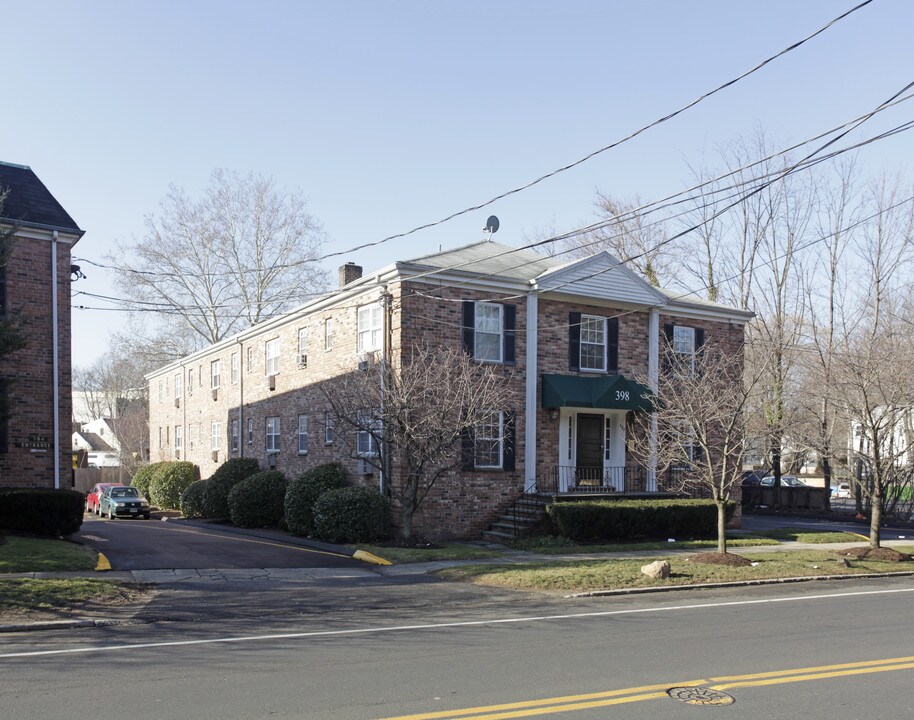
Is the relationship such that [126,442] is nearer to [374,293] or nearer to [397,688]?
[374,293]

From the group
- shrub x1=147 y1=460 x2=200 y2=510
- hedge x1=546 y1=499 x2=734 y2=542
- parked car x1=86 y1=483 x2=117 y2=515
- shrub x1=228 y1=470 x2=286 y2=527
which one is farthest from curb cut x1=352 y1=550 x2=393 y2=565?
parked car x1=86 y1=483 x2=117 y2=515

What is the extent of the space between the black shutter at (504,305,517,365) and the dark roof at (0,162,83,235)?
426 inches

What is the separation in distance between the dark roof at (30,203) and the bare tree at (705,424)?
14.9m

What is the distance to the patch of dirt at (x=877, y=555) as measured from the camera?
58.1ft

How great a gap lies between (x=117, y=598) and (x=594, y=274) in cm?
1516

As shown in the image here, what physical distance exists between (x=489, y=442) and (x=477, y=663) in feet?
44.2

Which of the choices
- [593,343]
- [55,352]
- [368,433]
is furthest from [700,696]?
[55,352]

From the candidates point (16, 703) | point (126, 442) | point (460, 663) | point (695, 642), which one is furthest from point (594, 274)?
point (126, 442)

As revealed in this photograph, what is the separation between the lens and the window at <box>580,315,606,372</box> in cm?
2377

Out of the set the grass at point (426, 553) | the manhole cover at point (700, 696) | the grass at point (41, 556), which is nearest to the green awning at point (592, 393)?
the grass at point (426, 553)

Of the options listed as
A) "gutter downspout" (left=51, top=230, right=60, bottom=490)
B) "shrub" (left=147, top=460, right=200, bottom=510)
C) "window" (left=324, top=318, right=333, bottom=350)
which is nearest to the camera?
"gutter downspout" (left=51, top=230, right=60, bottom=490)

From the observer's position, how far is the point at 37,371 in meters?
19.8

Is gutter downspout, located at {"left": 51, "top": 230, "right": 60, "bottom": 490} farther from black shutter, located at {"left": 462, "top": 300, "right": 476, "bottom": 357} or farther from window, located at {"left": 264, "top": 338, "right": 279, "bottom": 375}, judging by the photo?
black shutter, located at {"left": 462, "top": 300, "right": 476, "bottom": 357}

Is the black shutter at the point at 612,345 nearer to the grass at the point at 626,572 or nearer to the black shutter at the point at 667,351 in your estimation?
the black shutter at the point at 667,351
